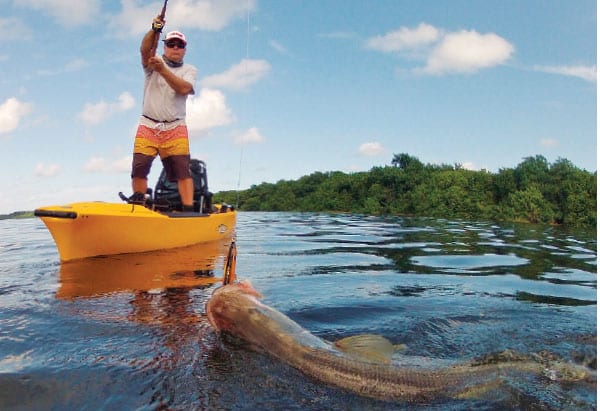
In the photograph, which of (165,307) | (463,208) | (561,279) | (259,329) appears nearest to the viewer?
(259,329)

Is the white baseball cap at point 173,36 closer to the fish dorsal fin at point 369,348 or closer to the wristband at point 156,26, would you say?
the wristband at point 156,26

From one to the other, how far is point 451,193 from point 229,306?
27325 millimetres

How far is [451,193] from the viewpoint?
28.6 metres

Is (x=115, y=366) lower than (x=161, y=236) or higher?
lower

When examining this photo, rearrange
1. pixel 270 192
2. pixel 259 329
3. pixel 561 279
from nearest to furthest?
pixel 259 329 < pixel 561 279 < pixel 270 192

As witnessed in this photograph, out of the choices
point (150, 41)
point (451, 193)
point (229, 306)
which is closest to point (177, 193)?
point (150, 41)

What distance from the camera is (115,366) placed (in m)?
2.43

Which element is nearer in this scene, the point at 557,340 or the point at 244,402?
the point at 244,402

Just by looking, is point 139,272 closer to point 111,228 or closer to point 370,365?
point 111,228

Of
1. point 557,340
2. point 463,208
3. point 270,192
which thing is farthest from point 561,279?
point 270,192

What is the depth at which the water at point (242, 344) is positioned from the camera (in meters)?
2.15

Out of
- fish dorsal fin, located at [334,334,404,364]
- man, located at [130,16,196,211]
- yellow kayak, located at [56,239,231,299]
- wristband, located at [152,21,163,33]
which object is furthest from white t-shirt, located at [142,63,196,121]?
fish dorsal fin, located at [334,334,404,364]

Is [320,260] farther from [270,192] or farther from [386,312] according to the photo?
[270,192]

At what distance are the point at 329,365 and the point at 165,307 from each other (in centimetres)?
168
